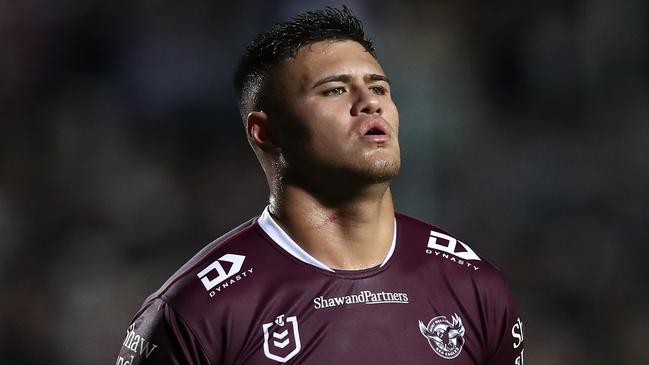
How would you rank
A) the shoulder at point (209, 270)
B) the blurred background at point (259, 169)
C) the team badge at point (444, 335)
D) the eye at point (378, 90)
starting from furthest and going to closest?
the blurred background at point (259, 169)
the eye at point (378, 90)
the team badge at point (444, 335)
the shoulder at point (209, 270)

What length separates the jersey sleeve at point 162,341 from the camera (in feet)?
10.5

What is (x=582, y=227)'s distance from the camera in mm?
7285

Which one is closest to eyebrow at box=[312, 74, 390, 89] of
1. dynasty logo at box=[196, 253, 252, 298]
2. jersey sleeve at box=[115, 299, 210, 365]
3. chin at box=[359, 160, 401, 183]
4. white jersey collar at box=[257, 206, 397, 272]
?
chin at box=[359, 160, 401, 183]

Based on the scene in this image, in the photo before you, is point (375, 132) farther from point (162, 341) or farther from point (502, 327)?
point (162, 341)

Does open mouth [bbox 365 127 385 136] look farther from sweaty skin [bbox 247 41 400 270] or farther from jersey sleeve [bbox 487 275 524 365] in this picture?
jersey sleeve [bbox 487 275 524 365]

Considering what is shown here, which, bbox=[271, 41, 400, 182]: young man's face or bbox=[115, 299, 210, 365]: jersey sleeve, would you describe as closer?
bbox=[115, 299, 210, 365]: jersey sleeve

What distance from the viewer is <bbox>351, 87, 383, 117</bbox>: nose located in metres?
3.44

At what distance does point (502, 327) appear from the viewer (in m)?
3.66

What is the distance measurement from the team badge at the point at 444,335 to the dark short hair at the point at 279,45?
41.9 inches

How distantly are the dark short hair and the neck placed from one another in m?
0.44

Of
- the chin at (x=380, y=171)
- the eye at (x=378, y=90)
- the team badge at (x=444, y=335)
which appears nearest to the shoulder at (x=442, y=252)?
the team badge at (x=444, y=335)

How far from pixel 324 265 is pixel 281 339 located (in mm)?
348

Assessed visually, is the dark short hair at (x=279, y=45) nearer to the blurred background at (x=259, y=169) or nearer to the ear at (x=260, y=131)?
the ear at (x=260, y=131)

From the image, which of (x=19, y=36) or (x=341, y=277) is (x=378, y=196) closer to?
(x=341, y=277)
